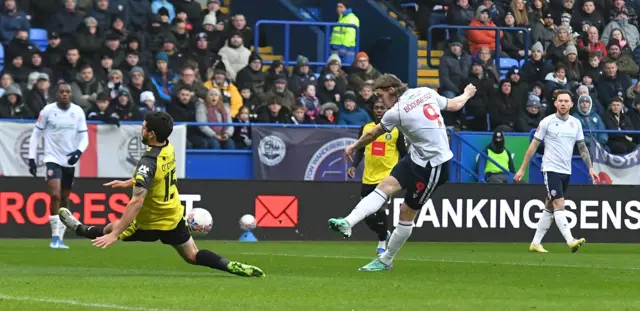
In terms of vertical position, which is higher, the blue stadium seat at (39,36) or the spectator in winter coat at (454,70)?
the blue stadium seat at (39,36)

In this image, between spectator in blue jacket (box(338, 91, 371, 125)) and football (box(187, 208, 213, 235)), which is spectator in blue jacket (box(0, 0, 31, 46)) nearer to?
spectator in blue jacket (box(338, 91, 371, 125))

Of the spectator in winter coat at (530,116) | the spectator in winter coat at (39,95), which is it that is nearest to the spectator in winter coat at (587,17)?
the spectator in winter coat at (530,116)

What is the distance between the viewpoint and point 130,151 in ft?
79.7

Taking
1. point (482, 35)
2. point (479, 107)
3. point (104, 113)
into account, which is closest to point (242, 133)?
point (104, 113)

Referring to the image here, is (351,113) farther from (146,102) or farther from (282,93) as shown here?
(146,102)

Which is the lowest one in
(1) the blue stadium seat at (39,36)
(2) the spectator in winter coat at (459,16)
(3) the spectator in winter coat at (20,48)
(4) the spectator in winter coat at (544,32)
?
(3) the spectator in winter coat at (20,48)

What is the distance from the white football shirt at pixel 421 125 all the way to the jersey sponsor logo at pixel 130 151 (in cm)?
1068

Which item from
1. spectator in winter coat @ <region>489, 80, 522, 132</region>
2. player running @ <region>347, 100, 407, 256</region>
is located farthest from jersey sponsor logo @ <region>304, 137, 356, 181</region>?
player running @ <region>347, 100, 407, 256</region>

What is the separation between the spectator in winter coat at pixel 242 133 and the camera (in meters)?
25.6

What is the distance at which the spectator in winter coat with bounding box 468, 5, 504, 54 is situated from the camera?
31016 mm

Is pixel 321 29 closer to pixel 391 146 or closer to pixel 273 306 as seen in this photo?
pixel 391 146

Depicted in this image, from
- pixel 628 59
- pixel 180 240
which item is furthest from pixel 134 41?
pixel 180 240

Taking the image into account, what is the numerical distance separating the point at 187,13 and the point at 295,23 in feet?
7.78

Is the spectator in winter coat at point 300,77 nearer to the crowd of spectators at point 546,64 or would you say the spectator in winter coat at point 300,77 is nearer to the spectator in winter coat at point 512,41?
the crowd of spectators at point 546,64
